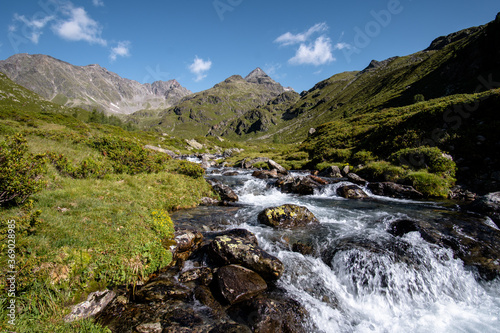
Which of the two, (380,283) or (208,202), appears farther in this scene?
(208,202)

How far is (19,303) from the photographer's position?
15.4ft

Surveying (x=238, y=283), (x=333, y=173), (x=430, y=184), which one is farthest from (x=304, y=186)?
(x=238, y=283)

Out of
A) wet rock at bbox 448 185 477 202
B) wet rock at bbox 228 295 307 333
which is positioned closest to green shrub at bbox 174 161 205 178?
wet rock at bbox 228 295 307 333

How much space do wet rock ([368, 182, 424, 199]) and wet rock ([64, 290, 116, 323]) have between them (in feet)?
71.3

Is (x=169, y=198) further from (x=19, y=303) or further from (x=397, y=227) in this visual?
(x=397, y=227)

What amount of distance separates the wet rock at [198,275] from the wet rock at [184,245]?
29.7 inches

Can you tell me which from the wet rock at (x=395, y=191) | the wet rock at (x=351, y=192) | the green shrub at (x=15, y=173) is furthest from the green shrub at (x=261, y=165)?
the green shrub at (x=15, y=173)

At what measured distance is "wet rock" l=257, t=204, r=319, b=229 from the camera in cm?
1248

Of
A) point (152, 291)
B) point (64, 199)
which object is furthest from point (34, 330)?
point (64, 199)

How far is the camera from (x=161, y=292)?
22.1 ft

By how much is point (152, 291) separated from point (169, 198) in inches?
335

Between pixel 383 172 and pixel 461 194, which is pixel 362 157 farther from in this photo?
pixel 461 194

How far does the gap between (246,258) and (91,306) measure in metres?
4.97

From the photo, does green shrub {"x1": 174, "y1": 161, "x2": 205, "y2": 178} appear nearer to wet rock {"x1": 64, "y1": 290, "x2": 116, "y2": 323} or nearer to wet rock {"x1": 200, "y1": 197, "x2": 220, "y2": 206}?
wet rock {"x1": 200, "y1": 197, "x2": 220, "y2": 206}
